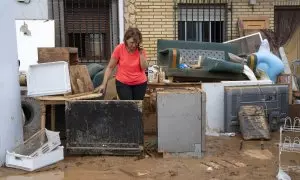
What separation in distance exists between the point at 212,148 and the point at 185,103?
3.33 feet

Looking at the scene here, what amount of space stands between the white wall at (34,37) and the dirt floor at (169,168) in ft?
11.8

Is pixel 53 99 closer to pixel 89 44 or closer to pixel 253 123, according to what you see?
pixel 253 123

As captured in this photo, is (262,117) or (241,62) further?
(241,62)

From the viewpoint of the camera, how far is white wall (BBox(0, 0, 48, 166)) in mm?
5566

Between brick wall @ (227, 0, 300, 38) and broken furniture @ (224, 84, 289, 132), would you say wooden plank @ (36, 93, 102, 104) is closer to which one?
broken furniture @ (224, 84, 289, 132)

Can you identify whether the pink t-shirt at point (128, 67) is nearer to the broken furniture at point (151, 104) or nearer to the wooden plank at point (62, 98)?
the wooden plank at point (62, 98)

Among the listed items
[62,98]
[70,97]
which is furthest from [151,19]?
[62,98]

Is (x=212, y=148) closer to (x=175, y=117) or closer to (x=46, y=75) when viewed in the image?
(x=175, y=117)

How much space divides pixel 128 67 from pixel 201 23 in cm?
464

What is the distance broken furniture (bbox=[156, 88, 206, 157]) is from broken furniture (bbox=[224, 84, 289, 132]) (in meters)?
1.52

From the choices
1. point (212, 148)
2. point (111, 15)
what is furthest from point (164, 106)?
point (111, 15)

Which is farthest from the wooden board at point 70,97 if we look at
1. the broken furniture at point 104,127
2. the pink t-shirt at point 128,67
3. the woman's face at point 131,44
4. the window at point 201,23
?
the window at point 201,23

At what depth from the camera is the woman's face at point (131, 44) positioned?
5.96 meters

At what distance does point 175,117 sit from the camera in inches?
232
